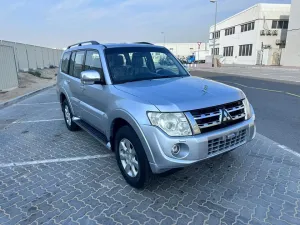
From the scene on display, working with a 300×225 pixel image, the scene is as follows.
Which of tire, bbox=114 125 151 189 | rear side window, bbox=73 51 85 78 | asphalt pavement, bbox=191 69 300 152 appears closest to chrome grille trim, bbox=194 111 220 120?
tire, bbox=114 125 151 189

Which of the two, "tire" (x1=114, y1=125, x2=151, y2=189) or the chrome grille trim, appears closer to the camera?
the chrome grille trim

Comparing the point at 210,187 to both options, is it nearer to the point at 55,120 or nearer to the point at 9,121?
the point at 55,120

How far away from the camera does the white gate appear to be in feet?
38.5

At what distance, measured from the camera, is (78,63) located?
475 centimetres

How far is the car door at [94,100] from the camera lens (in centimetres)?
361

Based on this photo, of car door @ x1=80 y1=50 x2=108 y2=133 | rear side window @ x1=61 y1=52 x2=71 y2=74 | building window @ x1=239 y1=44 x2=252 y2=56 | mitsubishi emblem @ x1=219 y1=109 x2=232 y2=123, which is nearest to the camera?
mitsubishi emblem @ x1=219 y1=109 x2=232 y2=123

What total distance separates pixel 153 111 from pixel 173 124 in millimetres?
267

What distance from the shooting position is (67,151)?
4539 millimetres

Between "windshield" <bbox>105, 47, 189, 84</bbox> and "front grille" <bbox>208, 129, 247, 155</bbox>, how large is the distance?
154 cm

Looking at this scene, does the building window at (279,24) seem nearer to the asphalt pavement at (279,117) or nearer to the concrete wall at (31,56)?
the concrete wall at (31,56)

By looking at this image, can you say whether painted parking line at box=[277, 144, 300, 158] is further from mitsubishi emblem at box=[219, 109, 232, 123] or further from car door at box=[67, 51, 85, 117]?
car door at box=[67, 51, 85, 117]

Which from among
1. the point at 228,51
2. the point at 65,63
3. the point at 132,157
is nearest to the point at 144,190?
the point at 132,157

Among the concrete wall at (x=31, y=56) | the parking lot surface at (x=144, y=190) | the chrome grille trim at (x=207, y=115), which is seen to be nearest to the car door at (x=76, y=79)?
the parking lot surface at (x=144, y=190)

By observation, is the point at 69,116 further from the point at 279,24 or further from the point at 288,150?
the point at 279,24
